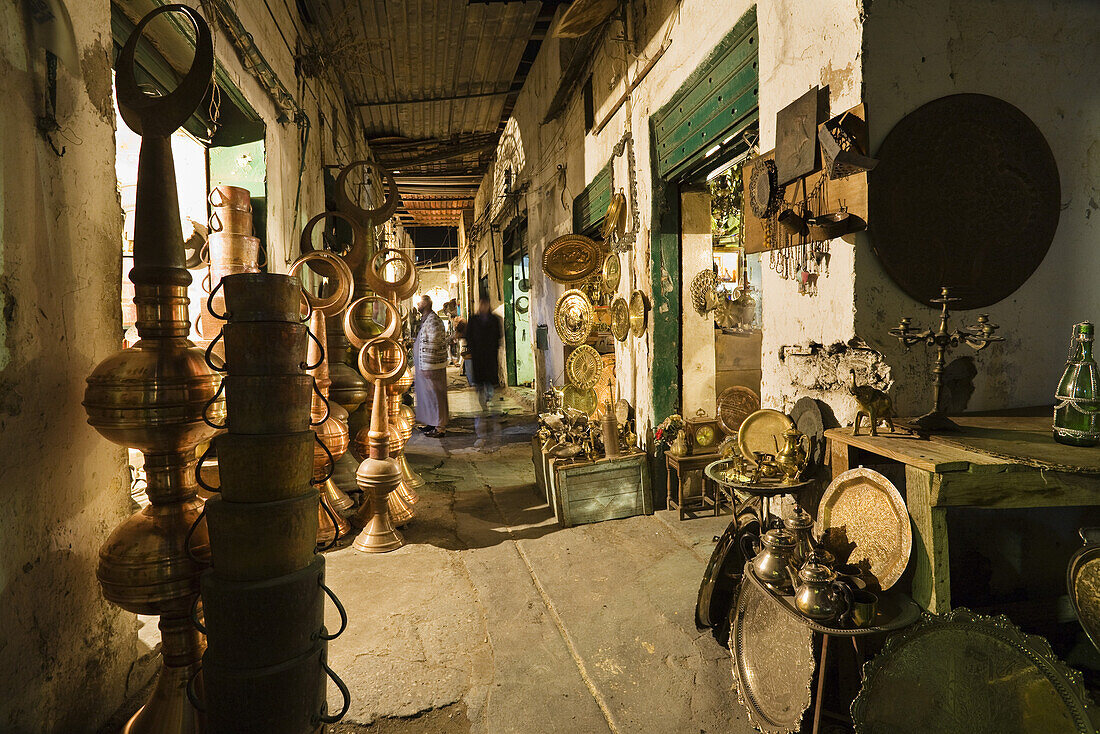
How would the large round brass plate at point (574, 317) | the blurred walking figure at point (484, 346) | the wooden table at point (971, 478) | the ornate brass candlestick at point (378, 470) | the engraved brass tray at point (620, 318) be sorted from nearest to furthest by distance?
the wooden table at point (971, 478) < the ornate brass candlestick at point (378, 470) < the engraved brass tray at point (620, 318) < the large round brass plate at point (574, 317) < the blurred walking figure at point (484, 346)

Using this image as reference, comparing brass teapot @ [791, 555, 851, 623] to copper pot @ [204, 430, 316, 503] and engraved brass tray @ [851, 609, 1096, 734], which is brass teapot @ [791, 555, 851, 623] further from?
copper pot @ [204, 430, 316, 503]

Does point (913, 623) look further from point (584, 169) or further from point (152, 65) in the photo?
point (584, 169)

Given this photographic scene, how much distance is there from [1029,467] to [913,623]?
Answer: 2.06ft

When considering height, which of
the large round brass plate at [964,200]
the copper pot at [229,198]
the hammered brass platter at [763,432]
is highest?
the copper pot at [229,198]

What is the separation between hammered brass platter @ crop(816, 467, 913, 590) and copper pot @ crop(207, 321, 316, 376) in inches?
87.4

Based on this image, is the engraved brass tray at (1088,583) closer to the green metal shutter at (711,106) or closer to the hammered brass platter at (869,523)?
the hammered brass platter at (869,523)

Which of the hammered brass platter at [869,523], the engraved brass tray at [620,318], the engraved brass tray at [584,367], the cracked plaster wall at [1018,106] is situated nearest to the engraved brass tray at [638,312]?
the engraved brass tray at [620,318]

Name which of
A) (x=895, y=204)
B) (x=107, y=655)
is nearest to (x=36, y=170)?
(x=107, y=655)

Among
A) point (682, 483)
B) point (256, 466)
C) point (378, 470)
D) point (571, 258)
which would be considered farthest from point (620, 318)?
point (256, 466)

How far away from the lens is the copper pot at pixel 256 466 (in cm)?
165

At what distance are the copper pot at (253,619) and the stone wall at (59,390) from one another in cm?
58

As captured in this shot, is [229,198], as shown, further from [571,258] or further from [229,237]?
[571,258]

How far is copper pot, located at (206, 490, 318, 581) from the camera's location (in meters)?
1.63

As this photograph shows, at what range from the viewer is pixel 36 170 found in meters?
1.73
